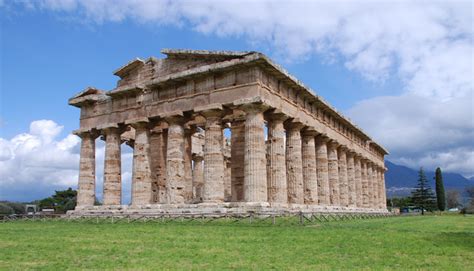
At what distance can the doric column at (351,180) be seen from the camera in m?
43.6

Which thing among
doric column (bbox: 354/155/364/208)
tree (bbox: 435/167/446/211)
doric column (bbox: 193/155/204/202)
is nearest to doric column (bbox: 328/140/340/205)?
doric column (bbox: 354/155/364/208)

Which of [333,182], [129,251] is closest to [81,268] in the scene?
[129,251]

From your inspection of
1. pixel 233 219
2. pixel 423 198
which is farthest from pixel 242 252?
pixel 423 198

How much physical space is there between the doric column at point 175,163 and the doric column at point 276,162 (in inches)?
237

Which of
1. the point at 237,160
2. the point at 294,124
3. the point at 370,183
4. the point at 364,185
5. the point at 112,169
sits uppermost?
the point at 294,124

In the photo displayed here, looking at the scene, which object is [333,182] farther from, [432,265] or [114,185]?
[432,265]

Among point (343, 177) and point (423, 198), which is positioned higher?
point (343, 177)

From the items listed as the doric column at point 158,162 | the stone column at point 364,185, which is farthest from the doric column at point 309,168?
the stone column at point 364,185

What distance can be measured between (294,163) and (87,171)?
56.5 feet

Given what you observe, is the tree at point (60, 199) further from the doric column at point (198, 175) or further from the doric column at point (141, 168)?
the doric column at point (141, 168)

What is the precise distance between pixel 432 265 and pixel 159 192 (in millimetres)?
26794

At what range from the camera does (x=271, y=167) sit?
2850 cm

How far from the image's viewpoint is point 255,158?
2658cm

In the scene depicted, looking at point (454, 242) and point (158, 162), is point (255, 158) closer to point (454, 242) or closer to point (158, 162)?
point (158, 162)
